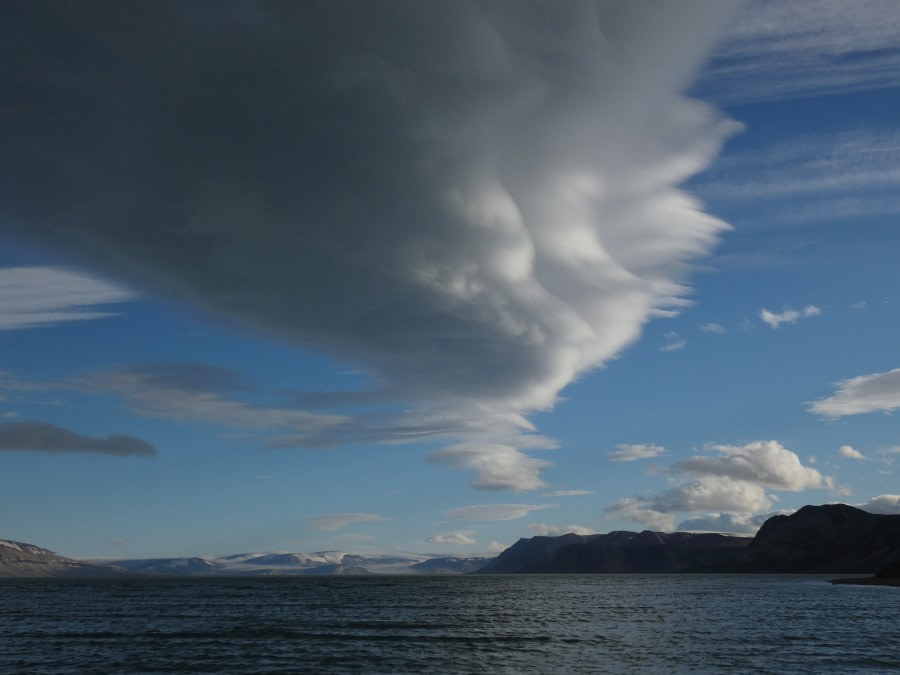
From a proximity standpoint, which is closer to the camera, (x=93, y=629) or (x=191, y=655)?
(x=191, y=655)

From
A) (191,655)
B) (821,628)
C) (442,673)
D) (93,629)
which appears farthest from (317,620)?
(821,628)

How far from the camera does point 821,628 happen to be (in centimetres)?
8812

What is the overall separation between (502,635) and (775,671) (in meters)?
34.9

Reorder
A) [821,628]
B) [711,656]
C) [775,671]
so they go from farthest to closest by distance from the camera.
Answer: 1. [821,628]
2. [711,656]
3. [775,671]

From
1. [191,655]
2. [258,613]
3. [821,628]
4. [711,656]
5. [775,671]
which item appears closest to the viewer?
[775,671]

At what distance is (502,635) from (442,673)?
29.2 metres

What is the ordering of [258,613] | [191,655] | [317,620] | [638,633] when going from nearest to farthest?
[191,655], [638,633], [317,620], [258,613]

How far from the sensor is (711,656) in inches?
2447

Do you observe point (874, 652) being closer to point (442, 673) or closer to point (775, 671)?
point (775, 671)

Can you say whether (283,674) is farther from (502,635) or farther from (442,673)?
(502,635)

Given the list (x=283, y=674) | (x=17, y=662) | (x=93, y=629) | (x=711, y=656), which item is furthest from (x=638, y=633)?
(x=93, y=629)

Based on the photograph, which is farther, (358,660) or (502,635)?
(502,635)

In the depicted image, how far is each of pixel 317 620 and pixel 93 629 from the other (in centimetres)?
2987

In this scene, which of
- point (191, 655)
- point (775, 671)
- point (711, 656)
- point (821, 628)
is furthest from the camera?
point (821, 628)
